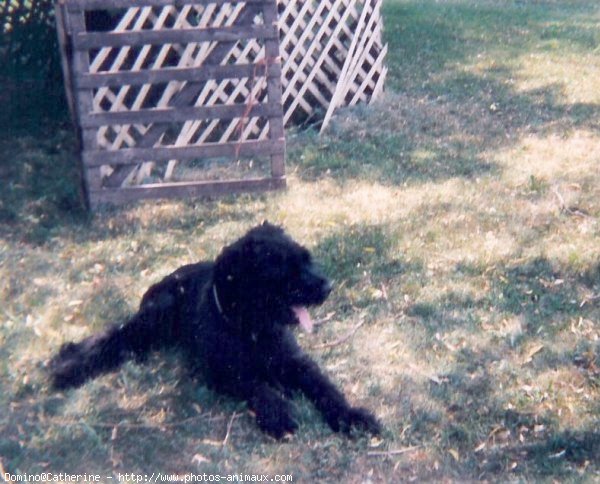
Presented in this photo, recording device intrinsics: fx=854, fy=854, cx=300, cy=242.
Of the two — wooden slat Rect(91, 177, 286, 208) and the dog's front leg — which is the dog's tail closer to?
the dog's front leg

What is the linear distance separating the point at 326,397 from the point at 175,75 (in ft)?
10.4

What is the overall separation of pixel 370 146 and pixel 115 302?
3243 mm

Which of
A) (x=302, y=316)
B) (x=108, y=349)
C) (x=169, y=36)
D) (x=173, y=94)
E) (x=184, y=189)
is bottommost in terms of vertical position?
(x=184, y=189)

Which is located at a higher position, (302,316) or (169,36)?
(169,36)

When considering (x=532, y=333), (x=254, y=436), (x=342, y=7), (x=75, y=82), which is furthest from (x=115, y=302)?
(x=342, y=7)

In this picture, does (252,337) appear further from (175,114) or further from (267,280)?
(175,114)

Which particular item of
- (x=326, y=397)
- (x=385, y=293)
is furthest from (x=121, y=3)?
(x=326, y=397)

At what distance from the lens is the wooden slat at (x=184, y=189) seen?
6164mm

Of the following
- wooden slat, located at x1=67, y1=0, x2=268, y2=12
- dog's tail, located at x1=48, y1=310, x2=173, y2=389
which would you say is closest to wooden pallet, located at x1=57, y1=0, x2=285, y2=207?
wooden slat, located at x1=67, y1=0, x2=268, y2=12

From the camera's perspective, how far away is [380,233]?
18.6 feet

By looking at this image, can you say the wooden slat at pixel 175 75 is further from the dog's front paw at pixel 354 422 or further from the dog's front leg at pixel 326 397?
the dog's front paw at pixel 354 422

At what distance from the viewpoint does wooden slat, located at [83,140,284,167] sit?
611cm

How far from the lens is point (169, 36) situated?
6.05 m

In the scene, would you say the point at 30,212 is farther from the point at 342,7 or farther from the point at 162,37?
the point at 342,7
